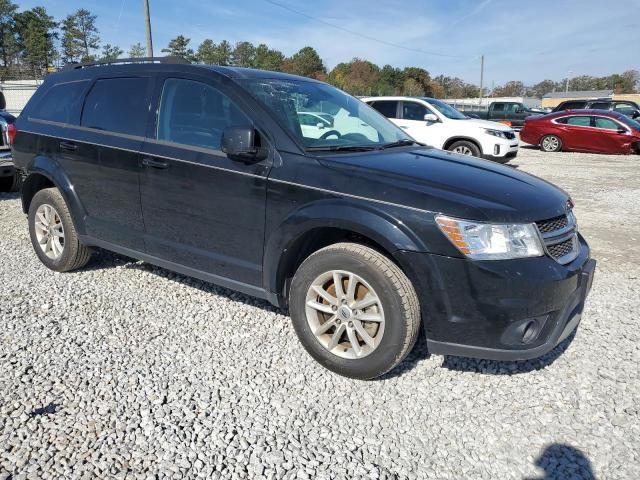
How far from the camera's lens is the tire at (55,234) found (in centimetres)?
449

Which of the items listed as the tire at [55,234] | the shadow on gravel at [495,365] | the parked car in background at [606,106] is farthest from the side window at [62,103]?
the parked car in background at [606,106]

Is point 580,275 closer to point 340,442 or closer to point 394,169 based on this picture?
point 394,169

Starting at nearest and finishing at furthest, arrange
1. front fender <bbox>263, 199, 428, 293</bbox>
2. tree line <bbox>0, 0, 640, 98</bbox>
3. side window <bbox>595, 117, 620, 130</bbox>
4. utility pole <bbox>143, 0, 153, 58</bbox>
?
1. front fender <bbox>263, 199, 428, 293</bbox>
2. side window <bbox>595, 117, 620, 130</bbox>
3. utility pole <bbox>143, 0, 153, 58</bbox>
4. tree line <bbox>0, 0, 640, 98</bbox>

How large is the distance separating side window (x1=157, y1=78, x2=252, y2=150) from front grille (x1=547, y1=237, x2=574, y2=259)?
76.8 inches

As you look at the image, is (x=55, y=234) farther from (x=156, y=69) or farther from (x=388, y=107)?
(x=388, y=107)

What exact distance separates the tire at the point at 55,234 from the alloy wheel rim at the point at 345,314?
2.52 meters

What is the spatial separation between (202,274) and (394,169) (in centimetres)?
153

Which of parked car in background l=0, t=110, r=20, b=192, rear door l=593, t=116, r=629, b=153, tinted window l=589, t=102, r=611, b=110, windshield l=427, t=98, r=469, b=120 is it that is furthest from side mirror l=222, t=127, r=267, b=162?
tinted window l=589, t=102, r=611, b=110

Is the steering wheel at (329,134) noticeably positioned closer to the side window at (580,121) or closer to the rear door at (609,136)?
the rear door at (609,136)

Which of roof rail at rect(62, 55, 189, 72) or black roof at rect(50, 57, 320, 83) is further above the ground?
roof rail at rect(62, 55, 189, 72)

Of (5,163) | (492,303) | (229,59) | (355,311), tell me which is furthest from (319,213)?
(229,59)

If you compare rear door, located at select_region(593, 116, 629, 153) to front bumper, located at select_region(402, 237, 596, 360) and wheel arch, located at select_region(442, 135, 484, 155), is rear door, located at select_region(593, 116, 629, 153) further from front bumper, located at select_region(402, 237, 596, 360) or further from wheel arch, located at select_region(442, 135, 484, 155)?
front bumper, located at select_region(402, 237, 596, 360)

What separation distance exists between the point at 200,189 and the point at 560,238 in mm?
2232

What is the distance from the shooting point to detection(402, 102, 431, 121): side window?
11758 mm
